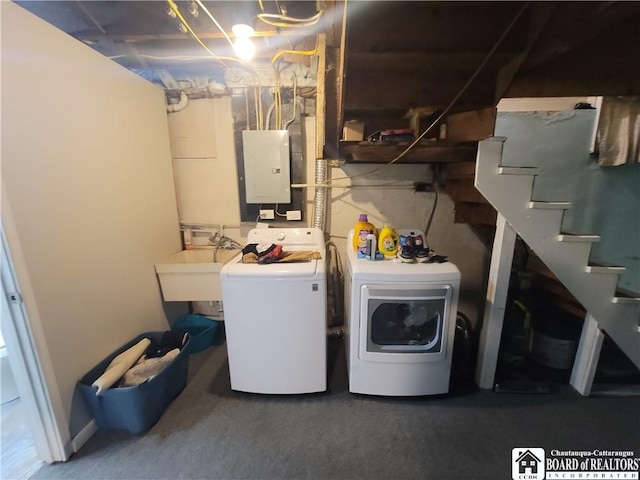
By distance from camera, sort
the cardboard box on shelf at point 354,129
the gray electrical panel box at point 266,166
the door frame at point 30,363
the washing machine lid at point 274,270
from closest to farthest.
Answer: the door frame at point 30,363 < the washing machine lid at point 274,270 < the cardboard box on shelf at point 354,129 < the gray electrical panel box at point 266,166

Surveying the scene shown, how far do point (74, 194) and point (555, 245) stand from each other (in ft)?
8.94

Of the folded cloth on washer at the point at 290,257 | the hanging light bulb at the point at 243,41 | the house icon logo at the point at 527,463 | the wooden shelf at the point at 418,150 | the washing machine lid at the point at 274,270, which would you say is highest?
the hanging light bulb at the point at 243,41

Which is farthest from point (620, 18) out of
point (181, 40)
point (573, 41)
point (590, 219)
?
point (181, 40)

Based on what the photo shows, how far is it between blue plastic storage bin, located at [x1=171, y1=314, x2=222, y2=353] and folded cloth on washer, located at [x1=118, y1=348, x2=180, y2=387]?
475 mm

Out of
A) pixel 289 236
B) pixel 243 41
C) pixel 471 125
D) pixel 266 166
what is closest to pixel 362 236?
pixel 289 236

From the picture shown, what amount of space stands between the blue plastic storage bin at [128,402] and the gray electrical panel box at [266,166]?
1397mm

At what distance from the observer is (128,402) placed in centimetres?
137

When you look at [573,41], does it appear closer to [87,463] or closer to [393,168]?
[393,168]

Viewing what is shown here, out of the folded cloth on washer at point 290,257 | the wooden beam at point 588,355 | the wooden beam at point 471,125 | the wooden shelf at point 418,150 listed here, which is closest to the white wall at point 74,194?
the folded cloth on washer at point 290,257

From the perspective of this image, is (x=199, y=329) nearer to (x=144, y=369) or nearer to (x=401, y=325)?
(x=144, y=369)

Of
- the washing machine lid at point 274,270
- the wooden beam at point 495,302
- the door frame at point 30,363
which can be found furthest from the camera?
the wooden beam at point 495,302

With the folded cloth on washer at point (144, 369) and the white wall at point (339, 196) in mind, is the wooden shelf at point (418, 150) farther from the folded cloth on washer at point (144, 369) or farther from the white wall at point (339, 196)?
the folded cloth on washer at point (144, 369)

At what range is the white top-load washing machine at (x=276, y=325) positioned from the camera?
1.51 metres

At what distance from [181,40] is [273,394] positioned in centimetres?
254
